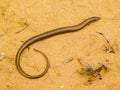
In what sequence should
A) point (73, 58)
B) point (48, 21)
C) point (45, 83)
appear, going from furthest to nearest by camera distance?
1. point (48, 21)
2. point (73, 58)
3. point (45, 83)

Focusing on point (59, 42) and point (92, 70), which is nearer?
point (92, 70)

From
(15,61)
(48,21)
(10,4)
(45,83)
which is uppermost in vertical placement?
(10,4)

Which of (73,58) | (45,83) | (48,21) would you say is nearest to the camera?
(45,83)

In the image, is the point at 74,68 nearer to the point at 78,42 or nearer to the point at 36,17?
the point at 78,42

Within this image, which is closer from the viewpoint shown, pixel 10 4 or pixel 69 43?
pixel 69 43

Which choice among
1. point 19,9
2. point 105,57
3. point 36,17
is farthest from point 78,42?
point 19,9

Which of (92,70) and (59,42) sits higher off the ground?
(59,42)

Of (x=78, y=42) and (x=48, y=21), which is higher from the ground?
(x=48, y=21)
